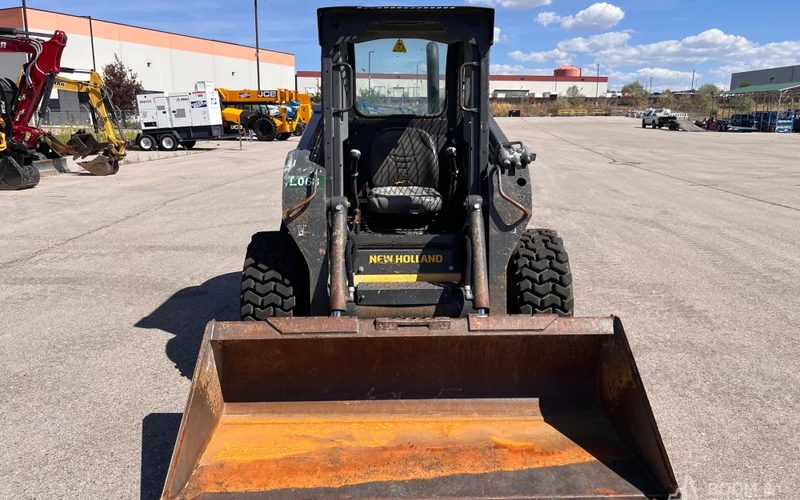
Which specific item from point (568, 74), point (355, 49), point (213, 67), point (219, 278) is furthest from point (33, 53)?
point (568, 74)

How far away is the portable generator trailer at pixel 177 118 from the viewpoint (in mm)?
26156

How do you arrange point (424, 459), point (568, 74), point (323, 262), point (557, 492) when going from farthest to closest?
point (568, 74) < point (323, 262) < point (424, 459) < point (557, 492)

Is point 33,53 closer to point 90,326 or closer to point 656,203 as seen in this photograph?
point 90,326

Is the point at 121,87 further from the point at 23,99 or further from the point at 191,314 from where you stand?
the point at 191,314

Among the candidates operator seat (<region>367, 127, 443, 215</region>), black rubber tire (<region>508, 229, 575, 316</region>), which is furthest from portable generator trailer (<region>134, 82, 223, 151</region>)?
black rubber tire (<region>508, 229, 575, 316</region>)

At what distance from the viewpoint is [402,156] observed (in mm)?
5043

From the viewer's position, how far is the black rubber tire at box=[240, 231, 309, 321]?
13.6 feet

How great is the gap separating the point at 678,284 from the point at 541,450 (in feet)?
13.9

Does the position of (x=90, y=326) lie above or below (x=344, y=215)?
below

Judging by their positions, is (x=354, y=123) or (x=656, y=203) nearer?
(x=354, y=123)

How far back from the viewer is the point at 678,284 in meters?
6.55

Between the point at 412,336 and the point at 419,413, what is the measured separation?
42 centimetres

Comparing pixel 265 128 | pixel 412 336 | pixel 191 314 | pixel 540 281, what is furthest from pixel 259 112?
pixel 412 336

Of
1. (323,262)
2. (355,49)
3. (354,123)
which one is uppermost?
(355,49)
